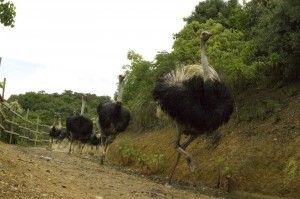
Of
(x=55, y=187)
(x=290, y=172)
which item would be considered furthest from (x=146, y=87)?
(x=55, y=187)

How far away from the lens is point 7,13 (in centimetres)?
1088

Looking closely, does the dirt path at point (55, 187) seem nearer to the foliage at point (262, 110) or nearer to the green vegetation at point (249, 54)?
the green vegetation at point (249, 54)

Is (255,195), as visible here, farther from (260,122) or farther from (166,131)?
(166,131)

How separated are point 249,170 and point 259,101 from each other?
4614 mm

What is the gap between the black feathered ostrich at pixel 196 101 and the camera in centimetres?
983

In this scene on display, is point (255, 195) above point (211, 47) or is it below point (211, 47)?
below

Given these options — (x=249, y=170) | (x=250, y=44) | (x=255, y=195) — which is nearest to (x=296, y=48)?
(x=250, y=44)

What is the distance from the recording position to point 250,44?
16125mm

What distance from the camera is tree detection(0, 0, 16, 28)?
1086cm

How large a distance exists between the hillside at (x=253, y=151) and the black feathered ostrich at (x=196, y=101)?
7.03 ft

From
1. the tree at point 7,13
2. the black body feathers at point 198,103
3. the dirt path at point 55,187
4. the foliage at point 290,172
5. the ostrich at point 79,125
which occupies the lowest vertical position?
the dirt path at point 55,187

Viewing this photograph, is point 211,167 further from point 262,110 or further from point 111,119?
point 111,119

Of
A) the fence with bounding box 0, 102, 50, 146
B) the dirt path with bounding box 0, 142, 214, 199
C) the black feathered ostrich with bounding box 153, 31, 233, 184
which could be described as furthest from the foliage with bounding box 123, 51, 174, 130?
the dirt path with bounding box 0, 142, 214, 199

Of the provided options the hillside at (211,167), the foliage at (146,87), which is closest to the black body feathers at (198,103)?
the hillside at (211,167)
